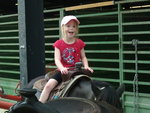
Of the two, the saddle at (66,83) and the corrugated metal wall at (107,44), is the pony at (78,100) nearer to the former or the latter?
the saddle at (66,83)

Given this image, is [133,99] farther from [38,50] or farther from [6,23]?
[6,23]

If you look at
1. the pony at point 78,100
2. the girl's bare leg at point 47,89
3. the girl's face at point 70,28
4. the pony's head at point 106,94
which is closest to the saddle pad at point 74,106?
the pony at point 78,100

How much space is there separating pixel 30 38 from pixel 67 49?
6.13ft

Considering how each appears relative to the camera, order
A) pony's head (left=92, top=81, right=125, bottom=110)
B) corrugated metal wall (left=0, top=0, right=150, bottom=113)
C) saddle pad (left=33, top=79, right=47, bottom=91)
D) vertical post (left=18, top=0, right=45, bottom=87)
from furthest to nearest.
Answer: corrugated metal wall (left=0, top=0, right=150, bottom=113) < vertical post (left=18, top=0, right=45, bottom=87) < saddle pad (left=33, top=79, right=47, bottom=91) < pony's head (left=92, top=81, right=125, bottom=110)

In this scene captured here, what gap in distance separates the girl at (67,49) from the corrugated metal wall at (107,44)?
95.3 inches

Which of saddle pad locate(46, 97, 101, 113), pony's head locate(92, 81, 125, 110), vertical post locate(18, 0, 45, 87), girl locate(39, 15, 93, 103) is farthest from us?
vertical post locate(18, 0, 45, 87)

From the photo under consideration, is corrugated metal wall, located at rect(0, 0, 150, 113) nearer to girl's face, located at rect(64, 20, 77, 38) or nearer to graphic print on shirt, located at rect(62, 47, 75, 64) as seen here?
graphic print on shirt, located at rect(62, 47, 75, 64)

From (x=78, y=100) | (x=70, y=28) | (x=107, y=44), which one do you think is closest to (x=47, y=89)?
(x=70, y=28)

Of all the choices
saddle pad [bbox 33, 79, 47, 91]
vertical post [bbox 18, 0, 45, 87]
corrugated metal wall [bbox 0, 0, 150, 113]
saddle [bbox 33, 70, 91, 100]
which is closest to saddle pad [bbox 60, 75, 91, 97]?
saddle [bbox 33, 70, 91, 100]

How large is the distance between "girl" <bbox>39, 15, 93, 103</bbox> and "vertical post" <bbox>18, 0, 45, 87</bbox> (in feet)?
5.72

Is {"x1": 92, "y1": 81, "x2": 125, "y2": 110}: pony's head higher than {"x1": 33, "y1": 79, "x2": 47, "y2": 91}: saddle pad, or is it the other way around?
{"x1": 92, "y1": 81, "x2": 125, "y2": 110}: pony's head

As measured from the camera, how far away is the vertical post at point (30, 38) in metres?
6.29

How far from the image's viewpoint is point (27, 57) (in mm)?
6344

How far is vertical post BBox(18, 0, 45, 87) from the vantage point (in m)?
6.29
